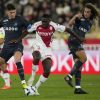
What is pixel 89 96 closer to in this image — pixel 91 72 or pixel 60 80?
pixel 60 80

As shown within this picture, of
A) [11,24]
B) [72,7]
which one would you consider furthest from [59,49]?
[11,24]

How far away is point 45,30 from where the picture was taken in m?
15.9

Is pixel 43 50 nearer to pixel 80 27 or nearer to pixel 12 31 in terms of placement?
pixel 12 31

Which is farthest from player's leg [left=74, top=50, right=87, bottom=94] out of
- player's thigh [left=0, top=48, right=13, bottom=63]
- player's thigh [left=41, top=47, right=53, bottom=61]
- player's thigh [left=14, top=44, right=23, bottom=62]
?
player's thigh [left=0, top=48, right=13, bottom=63]

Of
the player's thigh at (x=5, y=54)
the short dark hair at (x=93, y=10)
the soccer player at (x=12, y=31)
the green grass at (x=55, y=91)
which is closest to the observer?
the green grass at (x=55, y=91)

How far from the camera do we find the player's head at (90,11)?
55.1 ft

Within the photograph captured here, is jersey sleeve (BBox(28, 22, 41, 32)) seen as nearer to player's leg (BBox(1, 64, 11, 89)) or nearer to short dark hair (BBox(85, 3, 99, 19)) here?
short dark hair (BBox(85, 3, 99, 19))

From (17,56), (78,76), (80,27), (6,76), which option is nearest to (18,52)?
(17,56)

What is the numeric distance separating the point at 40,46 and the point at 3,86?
10.1 feet

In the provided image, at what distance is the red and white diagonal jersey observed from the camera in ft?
52.2

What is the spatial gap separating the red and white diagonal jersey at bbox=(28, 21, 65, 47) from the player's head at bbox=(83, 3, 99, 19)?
3.81ft

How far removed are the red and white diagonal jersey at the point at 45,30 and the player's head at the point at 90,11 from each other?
1160mm

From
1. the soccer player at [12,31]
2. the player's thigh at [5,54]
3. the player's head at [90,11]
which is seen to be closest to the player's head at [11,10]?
the soccer player at [12,31]

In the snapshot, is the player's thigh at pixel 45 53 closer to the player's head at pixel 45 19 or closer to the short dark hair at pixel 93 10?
the player's head at pixel 45 19
